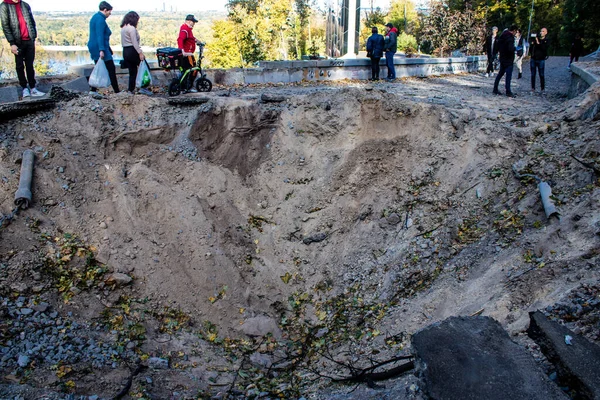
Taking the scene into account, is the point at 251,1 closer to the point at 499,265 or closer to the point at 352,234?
the point at 352,234

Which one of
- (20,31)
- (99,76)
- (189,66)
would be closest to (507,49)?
(189,66)

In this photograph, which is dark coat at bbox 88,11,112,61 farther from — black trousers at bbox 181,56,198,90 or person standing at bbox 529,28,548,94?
person standing at bbox 529,28,548,94

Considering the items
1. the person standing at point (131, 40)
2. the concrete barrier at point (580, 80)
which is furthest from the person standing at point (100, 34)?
the concrete barrier at point (580, 80)

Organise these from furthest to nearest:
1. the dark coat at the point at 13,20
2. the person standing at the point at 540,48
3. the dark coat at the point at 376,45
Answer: the dark coat at the point at 376,45, the person standing at the point at 540,48, the dark coat at the point at 13,20

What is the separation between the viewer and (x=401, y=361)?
4.14 meters

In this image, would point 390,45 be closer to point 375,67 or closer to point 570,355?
point 375,67

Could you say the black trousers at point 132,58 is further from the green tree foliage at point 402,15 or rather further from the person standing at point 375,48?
the green tree foliage at point 402,15

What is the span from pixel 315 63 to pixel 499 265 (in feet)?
27.0

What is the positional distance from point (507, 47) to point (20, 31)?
9.15 metres

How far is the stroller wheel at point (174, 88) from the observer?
8492mm

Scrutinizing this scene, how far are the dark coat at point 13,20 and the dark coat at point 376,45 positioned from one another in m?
7.88

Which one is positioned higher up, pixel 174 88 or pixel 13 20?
pixel 13 20

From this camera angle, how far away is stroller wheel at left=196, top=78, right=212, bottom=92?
909cm

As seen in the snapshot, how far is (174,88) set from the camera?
853 cm
